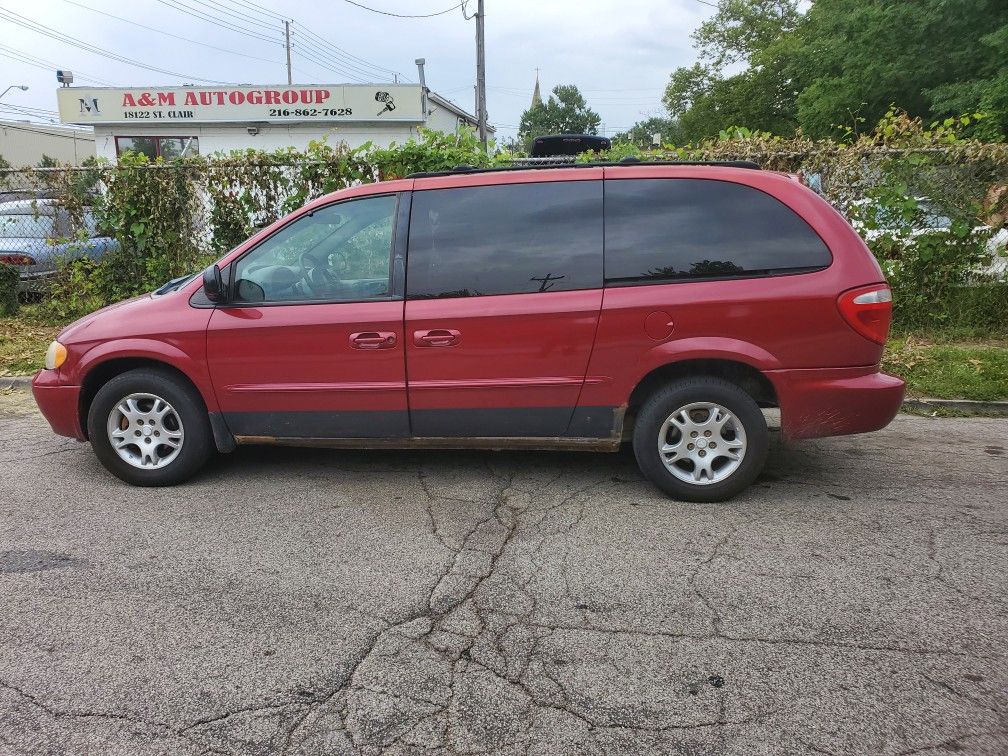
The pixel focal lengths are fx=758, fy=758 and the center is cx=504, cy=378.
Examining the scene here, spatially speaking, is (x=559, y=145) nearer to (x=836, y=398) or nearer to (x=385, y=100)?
(x=836, y=398)

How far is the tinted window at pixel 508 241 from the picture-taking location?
13.7 feet

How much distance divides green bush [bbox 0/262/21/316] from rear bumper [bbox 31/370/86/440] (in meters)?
5.99

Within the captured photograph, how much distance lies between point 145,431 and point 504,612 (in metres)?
2.68

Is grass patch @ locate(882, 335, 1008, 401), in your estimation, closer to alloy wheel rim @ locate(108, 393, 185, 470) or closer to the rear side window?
the rear side window

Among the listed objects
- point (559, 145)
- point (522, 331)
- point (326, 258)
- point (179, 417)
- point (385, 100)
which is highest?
point (385, 100)

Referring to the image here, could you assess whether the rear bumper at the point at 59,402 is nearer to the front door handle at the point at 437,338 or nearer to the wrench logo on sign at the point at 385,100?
the front door handle at the point at 437,338

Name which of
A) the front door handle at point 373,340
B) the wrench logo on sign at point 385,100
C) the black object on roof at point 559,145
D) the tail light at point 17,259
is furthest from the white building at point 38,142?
the front door handle at point 373,340

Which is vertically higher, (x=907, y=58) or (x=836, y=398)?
(x=907, y=58)

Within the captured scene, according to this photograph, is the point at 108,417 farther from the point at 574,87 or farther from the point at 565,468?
the point at 574,87

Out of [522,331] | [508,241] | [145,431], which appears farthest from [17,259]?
[522,331]

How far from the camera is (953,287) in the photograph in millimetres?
7992

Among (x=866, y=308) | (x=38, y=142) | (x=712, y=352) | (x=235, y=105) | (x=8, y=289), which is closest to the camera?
(x=866, y=308)

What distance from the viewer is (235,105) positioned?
26828mm

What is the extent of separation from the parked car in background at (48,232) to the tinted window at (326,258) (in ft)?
19.4
